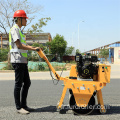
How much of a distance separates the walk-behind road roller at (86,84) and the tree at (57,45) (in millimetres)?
31988

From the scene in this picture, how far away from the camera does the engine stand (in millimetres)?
3627

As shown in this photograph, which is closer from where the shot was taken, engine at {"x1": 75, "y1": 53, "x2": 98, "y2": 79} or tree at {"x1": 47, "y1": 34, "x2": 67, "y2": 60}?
engine at {"x1": 75, "y1": 53, "x2": 98, "y2": 79}

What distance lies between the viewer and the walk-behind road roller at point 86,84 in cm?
358

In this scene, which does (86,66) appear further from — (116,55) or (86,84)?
(116,55)

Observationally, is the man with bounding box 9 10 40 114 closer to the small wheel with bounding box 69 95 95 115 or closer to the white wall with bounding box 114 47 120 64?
the small wheel with bounding box 69 95 95 115

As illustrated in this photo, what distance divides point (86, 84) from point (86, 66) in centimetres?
33

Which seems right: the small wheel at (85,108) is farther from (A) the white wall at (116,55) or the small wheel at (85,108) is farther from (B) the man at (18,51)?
(A) the white wall at (116,55)

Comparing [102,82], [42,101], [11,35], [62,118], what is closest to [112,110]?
[102,82]

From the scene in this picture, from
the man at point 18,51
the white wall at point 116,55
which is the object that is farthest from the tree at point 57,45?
the man at point 18,51

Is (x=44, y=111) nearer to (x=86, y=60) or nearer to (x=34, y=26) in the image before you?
(x=86, y=60)

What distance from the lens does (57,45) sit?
35.6 m

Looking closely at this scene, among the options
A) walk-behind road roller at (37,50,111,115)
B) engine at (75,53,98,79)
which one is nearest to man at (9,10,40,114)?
walk-behind road roller at (37,50,111,115)

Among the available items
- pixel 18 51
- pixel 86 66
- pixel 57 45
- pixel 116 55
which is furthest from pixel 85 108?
pixel 116 55

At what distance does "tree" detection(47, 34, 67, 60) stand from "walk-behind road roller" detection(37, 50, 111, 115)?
32.0 m
